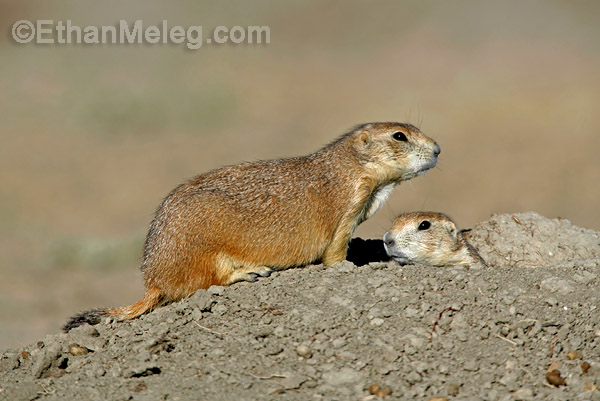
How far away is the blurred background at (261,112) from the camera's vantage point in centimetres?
1772

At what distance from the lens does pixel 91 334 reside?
7000 millimetres

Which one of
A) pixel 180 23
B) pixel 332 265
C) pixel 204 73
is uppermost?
pixel 180 23

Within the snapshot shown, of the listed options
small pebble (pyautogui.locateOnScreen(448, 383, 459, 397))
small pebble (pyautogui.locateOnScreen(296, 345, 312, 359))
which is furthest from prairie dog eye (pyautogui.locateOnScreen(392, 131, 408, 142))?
small pebble (pyautogui.locateOnScreen(448, 383, 459, 397))

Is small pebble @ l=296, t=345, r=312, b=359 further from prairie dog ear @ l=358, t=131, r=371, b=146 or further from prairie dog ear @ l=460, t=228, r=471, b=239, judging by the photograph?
prairie dog ear @ l=460, t=228, r=471, b=239

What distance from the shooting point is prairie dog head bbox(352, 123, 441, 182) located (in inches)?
323

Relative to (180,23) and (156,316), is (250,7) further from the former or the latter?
(156,316)

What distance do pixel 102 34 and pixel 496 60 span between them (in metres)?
16.4

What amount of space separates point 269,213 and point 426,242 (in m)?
2.05

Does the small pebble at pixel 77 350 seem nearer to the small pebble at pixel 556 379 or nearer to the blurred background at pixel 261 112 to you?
the small pebble at pixel 556 379

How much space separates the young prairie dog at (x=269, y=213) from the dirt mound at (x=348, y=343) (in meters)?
0.24

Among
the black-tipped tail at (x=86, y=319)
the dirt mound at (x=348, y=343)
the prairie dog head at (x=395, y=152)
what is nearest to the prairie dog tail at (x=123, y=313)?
the black-tipped tail at (x=86, y=319)

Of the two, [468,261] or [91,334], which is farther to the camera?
[468,261]

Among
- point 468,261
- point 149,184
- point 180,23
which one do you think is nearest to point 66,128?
point 149,184

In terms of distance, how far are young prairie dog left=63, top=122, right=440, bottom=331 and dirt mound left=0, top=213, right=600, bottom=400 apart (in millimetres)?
238
